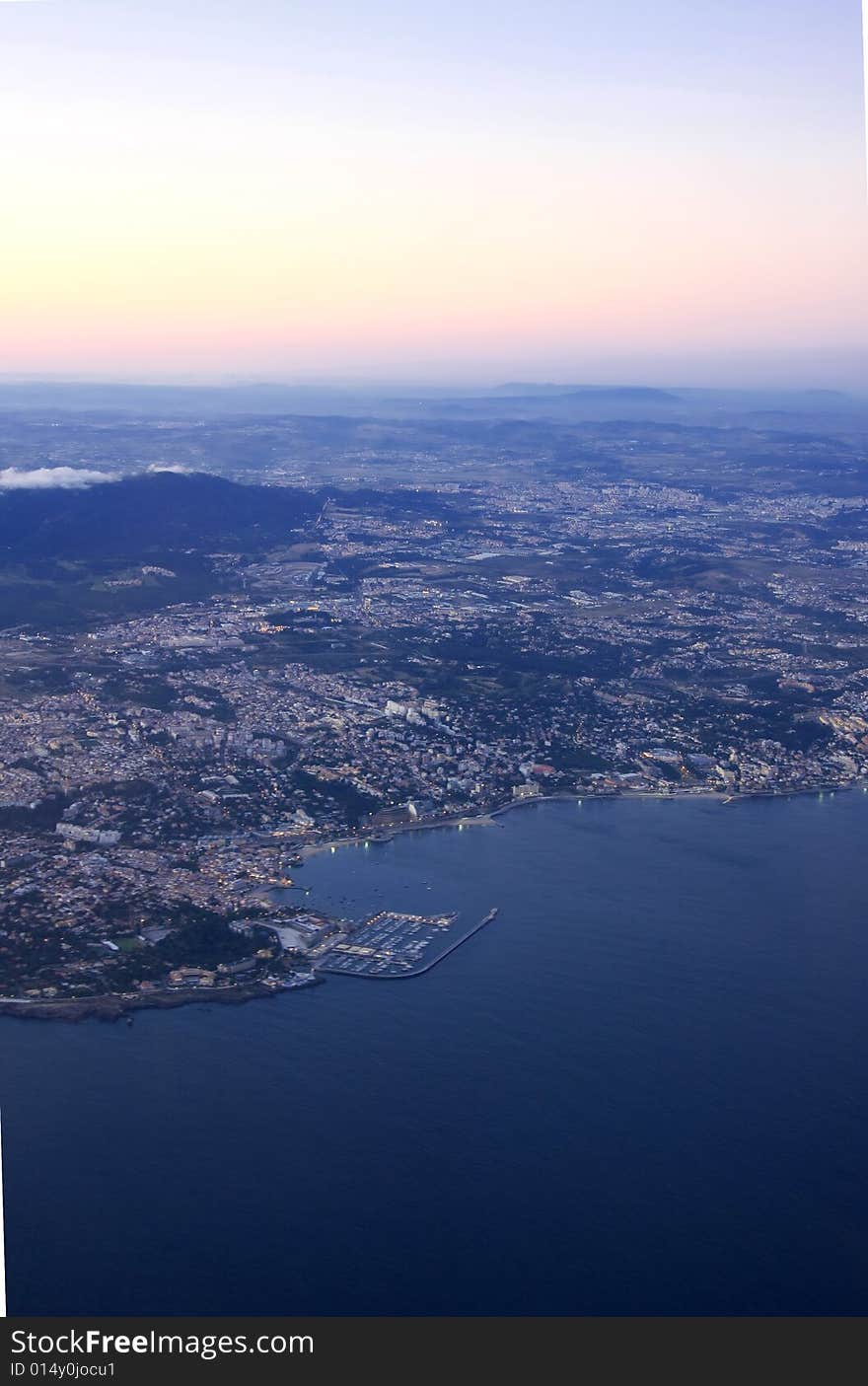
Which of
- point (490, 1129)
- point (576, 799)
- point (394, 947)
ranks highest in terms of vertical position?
point (576, 799)

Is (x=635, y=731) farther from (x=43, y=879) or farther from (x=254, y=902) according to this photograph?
(x=43, y=879)

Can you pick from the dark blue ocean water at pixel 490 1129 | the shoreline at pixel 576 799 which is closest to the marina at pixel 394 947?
the dark blue ocean water at pixel 490 1129

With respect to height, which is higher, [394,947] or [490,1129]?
[394,947]

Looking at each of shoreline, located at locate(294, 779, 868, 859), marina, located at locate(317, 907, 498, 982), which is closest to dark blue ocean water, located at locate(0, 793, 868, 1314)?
marina, located at locate(317, 907, 498, 982)

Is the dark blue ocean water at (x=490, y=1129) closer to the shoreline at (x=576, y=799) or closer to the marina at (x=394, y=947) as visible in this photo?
the marina at (x=394, y=947)

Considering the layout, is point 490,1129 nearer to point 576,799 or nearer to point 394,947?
point 394,947

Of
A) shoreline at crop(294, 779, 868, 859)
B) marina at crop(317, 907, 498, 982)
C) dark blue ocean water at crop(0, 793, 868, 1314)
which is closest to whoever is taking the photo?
dark blue ocean water at crop(0, 793, 868, 1314)

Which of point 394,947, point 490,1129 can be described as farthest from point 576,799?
point 490,1129

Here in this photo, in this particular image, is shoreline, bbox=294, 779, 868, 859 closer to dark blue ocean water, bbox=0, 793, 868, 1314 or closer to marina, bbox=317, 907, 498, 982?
dark blue ocean water, bbox=0, 793, 868, 1314
